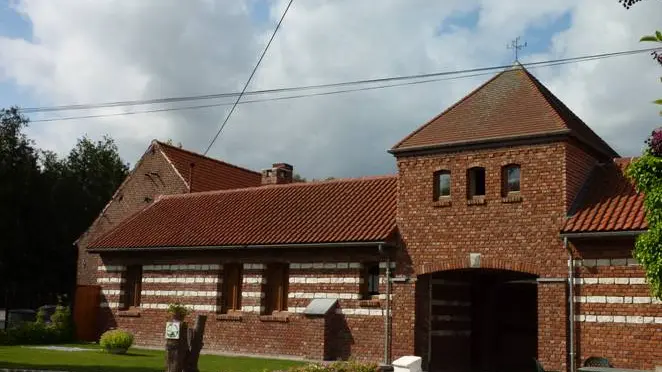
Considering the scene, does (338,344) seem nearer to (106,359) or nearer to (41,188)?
(106,359)

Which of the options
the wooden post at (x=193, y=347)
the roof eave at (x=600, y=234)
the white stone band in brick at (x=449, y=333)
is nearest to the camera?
the wooden post at (x=193, y=347)

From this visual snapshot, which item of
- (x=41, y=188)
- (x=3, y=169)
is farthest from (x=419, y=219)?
(x=41, y=188)

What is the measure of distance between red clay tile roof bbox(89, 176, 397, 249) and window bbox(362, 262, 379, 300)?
1.11m

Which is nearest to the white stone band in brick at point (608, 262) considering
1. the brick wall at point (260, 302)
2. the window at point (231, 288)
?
the brick wall at point (260, 302)

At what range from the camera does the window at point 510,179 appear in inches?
823

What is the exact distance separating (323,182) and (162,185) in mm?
9625

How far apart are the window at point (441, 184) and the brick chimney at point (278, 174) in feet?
41.0

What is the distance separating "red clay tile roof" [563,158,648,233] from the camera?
61.5 ft

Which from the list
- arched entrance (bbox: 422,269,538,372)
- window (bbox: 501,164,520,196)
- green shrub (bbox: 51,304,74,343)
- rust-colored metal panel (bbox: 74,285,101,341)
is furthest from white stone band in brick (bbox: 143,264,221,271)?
window (bbox: 501,164,520,196)

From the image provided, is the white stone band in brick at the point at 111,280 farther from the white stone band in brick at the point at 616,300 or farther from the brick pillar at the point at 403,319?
the white stone band in brick at the point at 616,300

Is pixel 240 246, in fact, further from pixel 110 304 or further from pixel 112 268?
pixel 110 304

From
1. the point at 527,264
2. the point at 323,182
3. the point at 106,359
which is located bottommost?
the point at 106,359

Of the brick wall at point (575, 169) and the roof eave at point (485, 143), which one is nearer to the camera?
the brick wall at point (575, 169)

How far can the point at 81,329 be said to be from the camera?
30047mm
